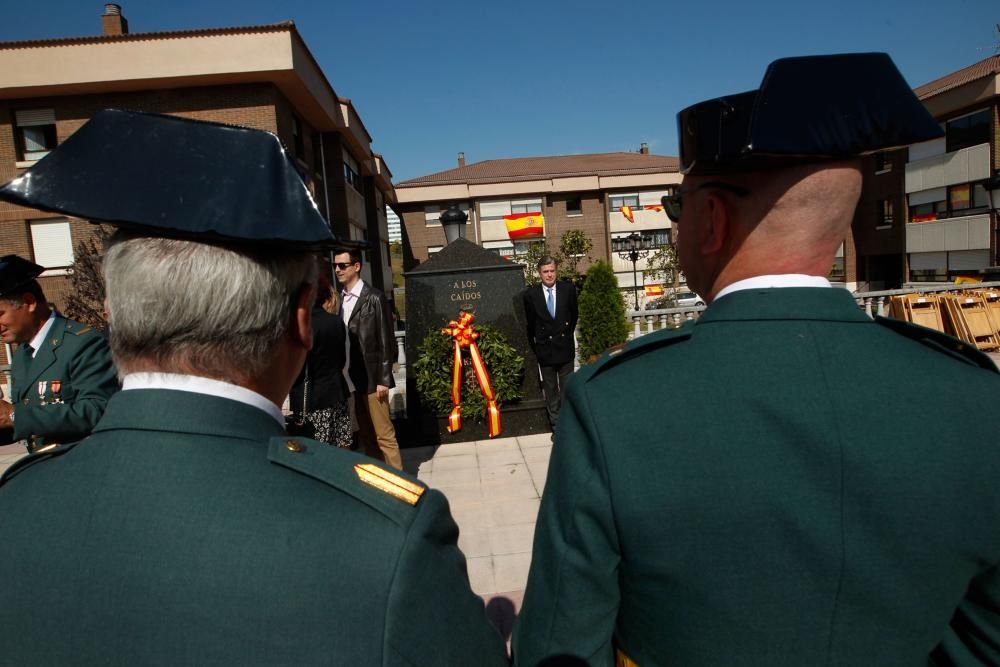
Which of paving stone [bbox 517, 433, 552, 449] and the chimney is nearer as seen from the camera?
paving stone [bbox 517, 433, 552, 449]

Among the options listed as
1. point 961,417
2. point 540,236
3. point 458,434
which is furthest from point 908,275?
point 961,417

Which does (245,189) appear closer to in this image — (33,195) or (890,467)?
(33,195)

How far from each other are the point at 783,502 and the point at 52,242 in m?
23.5

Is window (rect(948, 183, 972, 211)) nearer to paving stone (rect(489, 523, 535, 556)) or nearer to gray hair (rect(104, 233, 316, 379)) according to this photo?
paving stone (rect(489, 523, 535, 556))

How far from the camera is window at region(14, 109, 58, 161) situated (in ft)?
61.4

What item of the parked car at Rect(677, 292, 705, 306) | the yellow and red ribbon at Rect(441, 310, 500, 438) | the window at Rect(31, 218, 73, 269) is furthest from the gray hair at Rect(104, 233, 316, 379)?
the parked car at Rect(677, 292, 705, 306)

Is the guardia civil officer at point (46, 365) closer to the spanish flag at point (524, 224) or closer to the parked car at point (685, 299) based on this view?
the parked car at point (685, 299)

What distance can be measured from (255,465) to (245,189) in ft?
1.51

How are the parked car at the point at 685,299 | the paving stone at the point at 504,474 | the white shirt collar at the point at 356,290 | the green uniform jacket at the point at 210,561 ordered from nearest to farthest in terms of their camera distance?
the green uniform jacket at the point at 210,561 → the white shirt collar at the point at 356,290 → the paving stone at the point at 504,474 → the parked car at the point at 685,299

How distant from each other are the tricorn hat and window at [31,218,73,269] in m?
19.1

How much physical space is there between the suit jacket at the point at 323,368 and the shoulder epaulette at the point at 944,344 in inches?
151

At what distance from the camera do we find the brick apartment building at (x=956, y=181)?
90.0 feet

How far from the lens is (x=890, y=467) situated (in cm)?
103

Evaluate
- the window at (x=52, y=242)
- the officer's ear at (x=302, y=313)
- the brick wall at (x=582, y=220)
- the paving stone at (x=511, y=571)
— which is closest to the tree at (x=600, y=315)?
the paving stone at (x=511, y=571)
